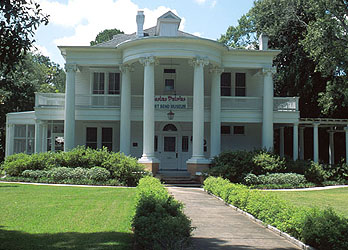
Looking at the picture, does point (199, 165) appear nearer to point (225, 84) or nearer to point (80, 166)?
point (80, 166)

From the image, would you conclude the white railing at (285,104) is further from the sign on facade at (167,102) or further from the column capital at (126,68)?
the column capital at (126,68)

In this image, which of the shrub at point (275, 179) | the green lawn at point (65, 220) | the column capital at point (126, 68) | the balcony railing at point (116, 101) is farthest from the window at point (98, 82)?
the green lawn at point (65, 220)

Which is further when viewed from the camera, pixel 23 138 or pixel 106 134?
pixel 23 138

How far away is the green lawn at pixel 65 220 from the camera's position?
7605mm

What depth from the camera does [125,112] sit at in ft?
76.6

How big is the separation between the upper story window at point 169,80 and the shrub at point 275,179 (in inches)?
337

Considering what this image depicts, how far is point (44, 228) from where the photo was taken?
880 centimetres

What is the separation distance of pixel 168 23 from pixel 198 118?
571 centimetres

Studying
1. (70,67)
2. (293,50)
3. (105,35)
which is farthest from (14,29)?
(105,35)

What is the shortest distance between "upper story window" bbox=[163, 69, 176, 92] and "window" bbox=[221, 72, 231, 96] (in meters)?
3.33

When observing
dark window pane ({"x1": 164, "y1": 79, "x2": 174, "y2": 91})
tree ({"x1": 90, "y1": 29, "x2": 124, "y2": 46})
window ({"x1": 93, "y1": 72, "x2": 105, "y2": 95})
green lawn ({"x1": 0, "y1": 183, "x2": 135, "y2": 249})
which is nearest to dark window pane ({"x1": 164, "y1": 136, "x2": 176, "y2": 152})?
dark window pane ({"x1": 164, "y1": 79, "x2": 174, "y2": 91})

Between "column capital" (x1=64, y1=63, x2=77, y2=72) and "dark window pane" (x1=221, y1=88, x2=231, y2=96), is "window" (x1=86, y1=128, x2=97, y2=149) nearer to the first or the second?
"column capital" (x1=64, y1=63, x2=77, y2=72)

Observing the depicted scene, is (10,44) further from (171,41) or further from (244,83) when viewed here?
(244,83)

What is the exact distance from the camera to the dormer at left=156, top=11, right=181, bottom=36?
2242cm
